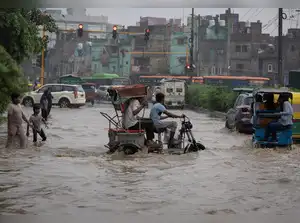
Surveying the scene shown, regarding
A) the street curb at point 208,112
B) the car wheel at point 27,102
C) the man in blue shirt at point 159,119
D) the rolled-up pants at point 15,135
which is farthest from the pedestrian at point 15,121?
the car wheel at point 27,102

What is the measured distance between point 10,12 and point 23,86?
13532 mm

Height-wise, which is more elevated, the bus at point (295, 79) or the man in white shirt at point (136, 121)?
the bus at point (295, 79)

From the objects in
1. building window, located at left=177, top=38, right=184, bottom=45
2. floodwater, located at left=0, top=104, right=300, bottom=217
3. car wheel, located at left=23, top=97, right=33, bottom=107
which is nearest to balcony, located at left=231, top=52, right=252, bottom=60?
building window, located at left=177, top=38, right=184, bottom=45

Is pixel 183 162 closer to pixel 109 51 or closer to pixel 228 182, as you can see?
pixel 228 182

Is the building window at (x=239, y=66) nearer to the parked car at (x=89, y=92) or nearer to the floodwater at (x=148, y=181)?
the parked car at (x=89, y=92)

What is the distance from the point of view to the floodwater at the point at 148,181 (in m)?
11.9

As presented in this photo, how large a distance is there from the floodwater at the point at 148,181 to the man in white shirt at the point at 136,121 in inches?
24.8

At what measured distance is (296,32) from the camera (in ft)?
298

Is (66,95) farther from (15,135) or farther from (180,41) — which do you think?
(180,41)

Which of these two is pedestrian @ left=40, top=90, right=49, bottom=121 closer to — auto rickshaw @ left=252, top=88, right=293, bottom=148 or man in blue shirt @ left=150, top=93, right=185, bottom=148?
auto rickshaw @ left=252, top=88, right=293, bottom=148

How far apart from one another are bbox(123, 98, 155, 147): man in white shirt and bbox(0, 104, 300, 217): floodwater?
63 cm

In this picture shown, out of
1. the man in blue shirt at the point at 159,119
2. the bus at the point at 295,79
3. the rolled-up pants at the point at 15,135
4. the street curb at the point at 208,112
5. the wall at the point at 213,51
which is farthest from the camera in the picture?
the wall at the point at 213,51

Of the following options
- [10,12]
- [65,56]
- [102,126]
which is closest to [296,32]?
[65,56]
